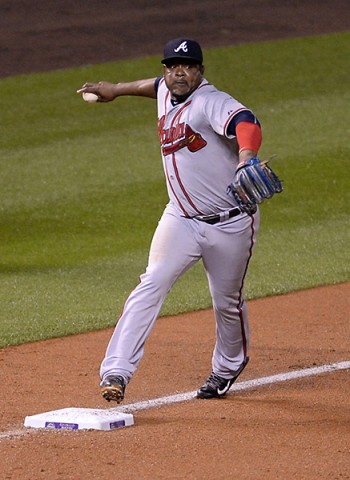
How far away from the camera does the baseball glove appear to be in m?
5.54

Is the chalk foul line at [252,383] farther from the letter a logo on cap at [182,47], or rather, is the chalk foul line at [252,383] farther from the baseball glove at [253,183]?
the letter a logo on cap at [182,47]

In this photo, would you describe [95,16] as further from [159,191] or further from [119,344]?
[119,344]

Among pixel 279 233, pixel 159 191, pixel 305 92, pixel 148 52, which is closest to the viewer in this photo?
pixel 279 233

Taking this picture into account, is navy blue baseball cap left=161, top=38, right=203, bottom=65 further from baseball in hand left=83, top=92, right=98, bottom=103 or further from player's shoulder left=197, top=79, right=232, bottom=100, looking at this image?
baseball in hand left=83, top=92, right=98, bottom=103

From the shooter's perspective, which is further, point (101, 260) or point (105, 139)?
point (105, 139)

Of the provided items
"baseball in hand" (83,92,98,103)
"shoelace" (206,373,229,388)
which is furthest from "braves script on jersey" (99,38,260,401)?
"baseball in hand" (83,92,98,103)

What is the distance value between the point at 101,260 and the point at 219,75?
8749mm

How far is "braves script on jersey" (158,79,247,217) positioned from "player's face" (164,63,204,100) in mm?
49

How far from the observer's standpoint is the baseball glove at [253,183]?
5543 mm

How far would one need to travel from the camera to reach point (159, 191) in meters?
13.3

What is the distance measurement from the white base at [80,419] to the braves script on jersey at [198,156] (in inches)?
44.3

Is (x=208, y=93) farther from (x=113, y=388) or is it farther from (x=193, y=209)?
(x=113, y=388)

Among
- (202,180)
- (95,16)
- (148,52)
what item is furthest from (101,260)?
(95,16)

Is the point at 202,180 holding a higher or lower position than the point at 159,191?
higher
